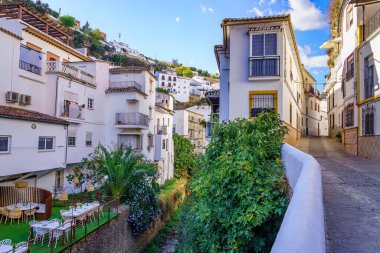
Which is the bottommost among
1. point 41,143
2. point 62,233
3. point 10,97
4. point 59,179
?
point 62,233

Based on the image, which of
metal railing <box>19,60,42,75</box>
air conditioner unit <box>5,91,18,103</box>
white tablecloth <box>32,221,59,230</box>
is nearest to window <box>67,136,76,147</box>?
metal railing <box>19,60,42,75</box>

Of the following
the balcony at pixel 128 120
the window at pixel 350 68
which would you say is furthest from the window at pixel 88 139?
the window at pixel 350 68

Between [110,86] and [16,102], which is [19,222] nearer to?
[16,102]

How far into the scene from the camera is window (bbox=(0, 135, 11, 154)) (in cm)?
1513

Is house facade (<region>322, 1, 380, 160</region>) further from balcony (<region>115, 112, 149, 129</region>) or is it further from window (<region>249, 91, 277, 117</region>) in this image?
balcony (<region>115, 112, 149, 129</region>)

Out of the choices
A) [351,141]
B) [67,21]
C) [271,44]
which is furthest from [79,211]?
[67,21]

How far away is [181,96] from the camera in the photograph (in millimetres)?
104688

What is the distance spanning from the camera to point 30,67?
68.9 feet

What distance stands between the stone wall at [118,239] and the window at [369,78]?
16145mm

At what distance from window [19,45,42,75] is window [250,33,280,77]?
52.0ft

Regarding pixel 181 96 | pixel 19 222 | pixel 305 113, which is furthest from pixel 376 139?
pixel 181 96

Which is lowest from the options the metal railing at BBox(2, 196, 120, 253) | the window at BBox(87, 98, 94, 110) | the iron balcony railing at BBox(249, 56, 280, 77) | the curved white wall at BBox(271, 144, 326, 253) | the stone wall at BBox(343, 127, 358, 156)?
the metal railing at BBox(2, 196, 120, 253)

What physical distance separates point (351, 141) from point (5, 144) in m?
20.9

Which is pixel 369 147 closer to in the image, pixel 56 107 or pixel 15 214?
pixel 15 214
